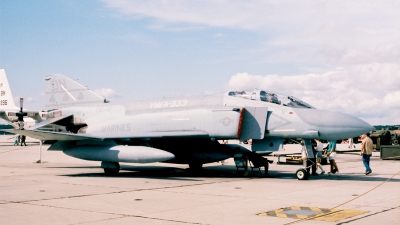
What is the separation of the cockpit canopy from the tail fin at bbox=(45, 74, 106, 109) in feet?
24.4

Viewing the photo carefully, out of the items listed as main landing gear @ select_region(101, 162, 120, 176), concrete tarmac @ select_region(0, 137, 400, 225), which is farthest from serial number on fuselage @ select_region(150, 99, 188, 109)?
concrete tarmac @ select_region(0, 137, 400, 225)

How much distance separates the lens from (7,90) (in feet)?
156

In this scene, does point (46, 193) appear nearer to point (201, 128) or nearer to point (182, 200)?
point (182, 200)

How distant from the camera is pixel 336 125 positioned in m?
13.1

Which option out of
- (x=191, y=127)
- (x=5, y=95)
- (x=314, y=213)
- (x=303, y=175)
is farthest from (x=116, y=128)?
(x=5, y=95)

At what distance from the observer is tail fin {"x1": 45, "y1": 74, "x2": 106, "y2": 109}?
19688mm

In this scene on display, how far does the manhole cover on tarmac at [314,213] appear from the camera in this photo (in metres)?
7.26

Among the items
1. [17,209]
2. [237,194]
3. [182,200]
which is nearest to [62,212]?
[17,209]

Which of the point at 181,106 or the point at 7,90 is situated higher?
the point at 7,90

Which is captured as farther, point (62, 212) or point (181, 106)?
point (181, 106)

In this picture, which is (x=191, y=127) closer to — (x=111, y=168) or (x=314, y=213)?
(x=111, y=168)

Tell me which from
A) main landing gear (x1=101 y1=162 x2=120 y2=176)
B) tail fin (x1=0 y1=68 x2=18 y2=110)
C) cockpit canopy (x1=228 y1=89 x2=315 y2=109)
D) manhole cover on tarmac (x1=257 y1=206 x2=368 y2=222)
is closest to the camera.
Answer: manhole cover on tarmac (x1=257 y1=206 x2=368 y2=222)

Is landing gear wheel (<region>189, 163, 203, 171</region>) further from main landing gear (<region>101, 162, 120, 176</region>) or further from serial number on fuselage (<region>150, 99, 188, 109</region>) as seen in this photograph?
main landing gear (<region>101, 162, 120, 176</region>)

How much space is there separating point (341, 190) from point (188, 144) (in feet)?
22.8
